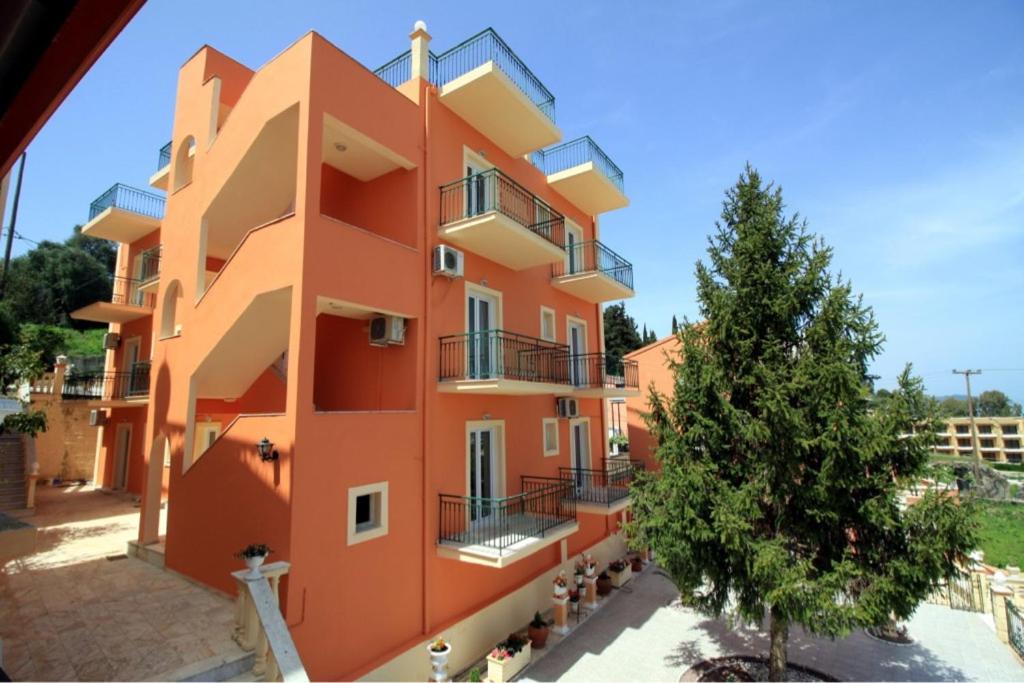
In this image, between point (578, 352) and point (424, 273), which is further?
point (578, 352)

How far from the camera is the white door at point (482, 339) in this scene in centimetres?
1051

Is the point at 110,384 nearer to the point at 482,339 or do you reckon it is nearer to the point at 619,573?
the point at 482,339

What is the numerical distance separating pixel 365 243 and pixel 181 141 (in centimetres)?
770

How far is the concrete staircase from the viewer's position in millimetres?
14273

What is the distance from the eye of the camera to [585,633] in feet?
38.7

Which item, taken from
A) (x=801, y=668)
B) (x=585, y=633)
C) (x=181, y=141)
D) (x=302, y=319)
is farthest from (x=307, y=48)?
(x=801, y=668)

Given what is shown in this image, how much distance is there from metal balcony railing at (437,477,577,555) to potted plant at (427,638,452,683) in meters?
1.76

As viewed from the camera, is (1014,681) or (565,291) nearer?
(1014,681)

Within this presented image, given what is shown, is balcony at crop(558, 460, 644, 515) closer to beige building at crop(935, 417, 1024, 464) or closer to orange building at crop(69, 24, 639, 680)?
orange building at crop(69, 24, 639, 680)

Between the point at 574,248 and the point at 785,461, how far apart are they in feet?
34.9

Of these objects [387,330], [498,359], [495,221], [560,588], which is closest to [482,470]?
[498,359]

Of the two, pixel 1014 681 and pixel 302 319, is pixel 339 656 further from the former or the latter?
pixel 1014 681

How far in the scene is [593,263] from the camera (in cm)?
1731

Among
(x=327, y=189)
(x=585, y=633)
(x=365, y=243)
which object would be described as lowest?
(x=585, y=633)
